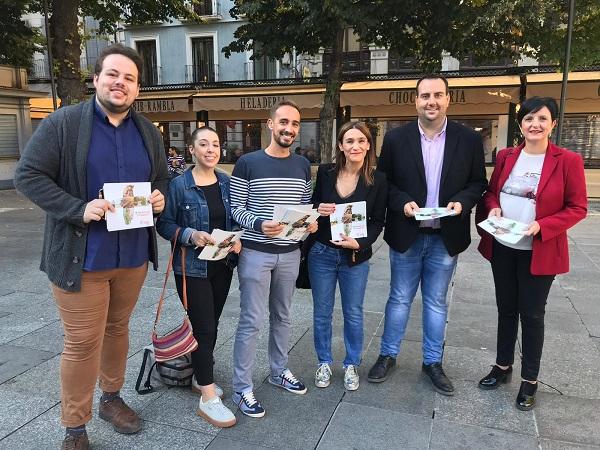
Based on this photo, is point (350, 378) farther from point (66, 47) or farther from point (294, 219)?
point (66, 47)

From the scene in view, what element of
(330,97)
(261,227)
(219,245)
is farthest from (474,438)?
(330,97)

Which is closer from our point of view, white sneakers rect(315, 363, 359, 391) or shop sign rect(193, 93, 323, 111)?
white sneakers rect(315, 363, 359, 391)

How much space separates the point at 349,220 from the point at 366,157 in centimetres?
45

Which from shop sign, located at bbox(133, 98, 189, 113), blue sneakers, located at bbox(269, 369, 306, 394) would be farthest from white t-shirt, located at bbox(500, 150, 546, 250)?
shop sign, located at bbox(133, 98, 189, 113)

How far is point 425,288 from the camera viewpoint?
350 centimetres

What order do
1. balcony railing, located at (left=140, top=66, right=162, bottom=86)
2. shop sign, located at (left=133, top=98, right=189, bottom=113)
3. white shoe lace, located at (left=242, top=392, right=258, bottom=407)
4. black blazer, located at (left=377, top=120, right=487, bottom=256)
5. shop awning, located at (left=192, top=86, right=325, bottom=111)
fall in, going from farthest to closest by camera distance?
balcony railing, located at (left=140, top=66, right=162, bottom=86) → shop sign, located at (left=133, top=98, right=189, bottom=113) → shop awning, located at (left=192, top=86, right=325, bottom=111) → black blazer, located at (left=377, top=120, right=487, bottom=256) → white shoe lace, located at (left=242, top=392, right=258, bottom=407)

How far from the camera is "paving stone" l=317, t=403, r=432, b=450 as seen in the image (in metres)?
2.75

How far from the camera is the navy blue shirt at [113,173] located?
8.09 feet

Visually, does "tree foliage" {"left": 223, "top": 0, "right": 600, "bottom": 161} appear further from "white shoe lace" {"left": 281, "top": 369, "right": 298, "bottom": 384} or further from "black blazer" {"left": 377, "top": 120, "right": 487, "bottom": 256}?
"white shoe lace" {"left": 281, "top": 369, "right": 298, "bottom": 384}

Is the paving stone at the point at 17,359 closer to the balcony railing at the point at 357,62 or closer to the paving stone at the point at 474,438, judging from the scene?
the paving stone at the point at 474,438

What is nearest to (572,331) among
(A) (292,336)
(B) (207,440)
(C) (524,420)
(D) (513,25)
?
(C) (524,420)

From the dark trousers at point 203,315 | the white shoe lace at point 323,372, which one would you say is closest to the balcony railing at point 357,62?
the white shoe lace at point 323,372

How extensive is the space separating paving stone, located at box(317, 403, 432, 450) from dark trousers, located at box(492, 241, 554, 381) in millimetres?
851

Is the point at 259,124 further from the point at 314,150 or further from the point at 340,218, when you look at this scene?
the point at 340,218
